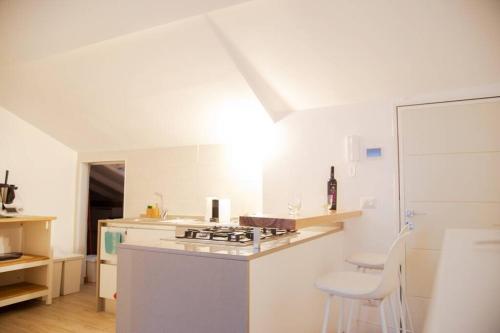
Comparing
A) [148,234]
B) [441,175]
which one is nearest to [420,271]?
[441,175]

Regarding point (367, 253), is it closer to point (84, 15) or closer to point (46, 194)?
point (84, 15)

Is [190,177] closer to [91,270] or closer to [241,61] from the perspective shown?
[241,61]

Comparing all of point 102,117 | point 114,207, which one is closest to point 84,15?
point 102,117

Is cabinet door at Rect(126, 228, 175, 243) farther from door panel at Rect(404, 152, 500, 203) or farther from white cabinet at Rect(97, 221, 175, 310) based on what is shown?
door panel at Rect(404, 152, 500, 203)

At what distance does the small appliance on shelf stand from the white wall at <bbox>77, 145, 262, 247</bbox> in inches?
39.1

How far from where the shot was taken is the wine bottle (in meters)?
3.03

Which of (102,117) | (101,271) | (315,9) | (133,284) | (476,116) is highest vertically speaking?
(315,9)

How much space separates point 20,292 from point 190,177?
2.14 metres

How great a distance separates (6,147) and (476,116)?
4889mm

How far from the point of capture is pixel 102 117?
13.3ft

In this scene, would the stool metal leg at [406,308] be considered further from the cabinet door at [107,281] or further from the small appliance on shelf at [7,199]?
the small appliance on shelf at [7,199]

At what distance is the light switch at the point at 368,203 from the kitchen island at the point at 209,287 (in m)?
1.12

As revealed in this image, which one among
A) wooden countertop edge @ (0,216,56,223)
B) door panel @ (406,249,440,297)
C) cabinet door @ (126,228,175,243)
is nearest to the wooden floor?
cabinet door @ (126,228,175,243)

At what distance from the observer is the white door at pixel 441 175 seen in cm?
258
